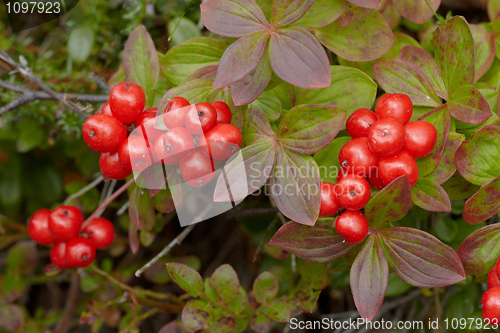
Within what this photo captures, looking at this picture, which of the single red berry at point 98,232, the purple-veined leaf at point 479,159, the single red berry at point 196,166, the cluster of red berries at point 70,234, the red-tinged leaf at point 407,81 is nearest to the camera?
the single red berry at point 196,166

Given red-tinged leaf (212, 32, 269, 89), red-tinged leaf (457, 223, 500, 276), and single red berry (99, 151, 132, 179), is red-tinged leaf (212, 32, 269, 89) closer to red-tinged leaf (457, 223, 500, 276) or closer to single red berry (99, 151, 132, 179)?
single red berry (99, 151, 132, 179)

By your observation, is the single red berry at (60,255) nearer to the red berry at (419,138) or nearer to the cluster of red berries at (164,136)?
the cluster of red berries at (164,136)

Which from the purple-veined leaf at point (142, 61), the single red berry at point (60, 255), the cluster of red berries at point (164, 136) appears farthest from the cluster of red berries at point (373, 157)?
the single red berry at point (60, 255)

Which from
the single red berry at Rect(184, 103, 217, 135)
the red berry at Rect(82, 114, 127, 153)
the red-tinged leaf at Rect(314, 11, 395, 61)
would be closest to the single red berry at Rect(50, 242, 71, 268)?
the red berry at Rect(82, 114, 127, 153)

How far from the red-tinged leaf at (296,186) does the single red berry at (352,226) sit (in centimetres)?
10

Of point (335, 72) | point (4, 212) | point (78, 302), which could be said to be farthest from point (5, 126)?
point (335, 72)

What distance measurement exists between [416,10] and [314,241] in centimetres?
136

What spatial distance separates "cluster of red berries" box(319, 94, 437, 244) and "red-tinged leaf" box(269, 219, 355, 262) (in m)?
0.09

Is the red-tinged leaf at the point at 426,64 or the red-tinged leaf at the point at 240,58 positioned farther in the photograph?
the red-tinged leaf at the point at 426,64

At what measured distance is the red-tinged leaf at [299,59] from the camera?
4.40 ft

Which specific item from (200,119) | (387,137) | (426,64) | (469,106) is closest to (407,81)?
(426,64)

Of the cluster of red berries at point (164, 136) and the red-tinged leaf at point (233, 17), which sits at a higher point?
the red-tinged leaf at point (233, 17)

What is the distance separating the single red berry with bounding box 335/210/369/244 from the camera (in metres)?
1.36

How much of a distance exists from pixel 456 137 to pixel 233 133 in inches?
37.9
